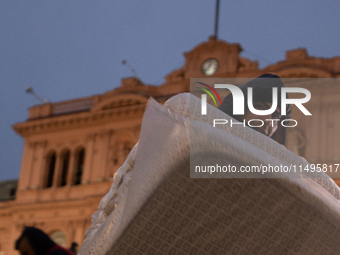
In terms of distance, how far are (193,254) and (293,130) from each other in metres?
18.7

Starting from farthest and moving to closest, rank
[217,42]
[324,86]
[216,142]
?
[217,42] → [324,86] → [216,142]

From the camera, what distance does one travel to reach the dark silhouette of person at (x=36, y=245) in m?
2.62

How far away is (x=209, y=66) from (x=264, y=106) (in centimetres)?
2029

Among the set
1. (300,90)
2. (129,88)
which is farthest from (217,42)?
(300,90)

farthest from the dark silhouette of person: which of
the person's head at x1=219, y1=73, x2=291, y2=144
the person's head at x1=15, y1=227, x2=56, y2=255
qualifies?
the person's head at x1=219, y1=73, x2=291, y2=144

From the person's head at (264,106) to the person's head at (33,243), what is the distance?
1.49 m

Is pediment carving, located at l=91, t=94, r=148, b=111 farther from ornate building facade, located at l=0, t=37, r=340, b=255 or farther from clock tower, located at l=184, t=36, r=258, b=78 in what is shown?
clock tower, located at l=184, t=36, r=258, b=78

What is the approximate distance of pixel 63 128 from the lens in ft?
76.7

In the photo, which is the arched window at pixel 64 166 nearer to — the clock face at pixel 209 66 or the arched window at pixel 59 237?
the arched window at pixel 59 237

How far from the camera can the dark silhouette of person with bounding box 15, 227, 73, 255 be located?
262 cm

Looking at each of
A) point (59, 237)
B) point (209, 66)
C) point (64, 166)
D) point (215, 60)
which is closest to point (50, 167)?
point (64, 166)

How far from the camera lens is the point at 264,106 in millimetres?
1580

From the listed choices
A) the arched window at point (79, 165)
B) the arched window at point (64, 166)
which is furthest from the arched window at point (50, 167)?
the arched window at point (79, 165)

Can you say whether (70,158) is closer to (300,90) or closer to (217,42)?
(217,42)
